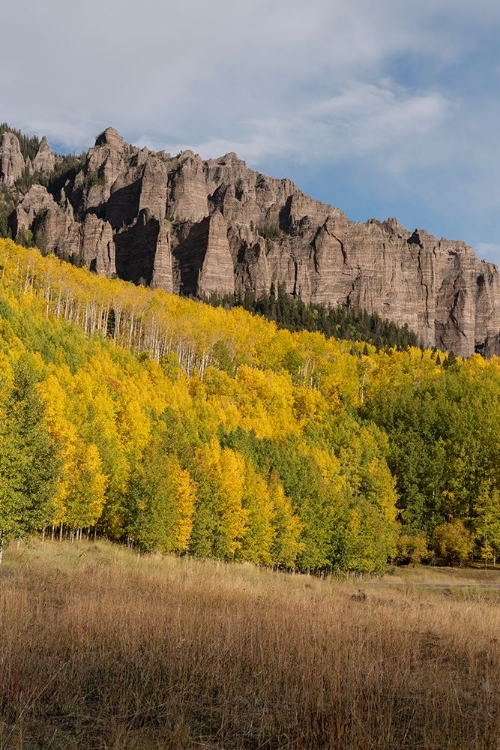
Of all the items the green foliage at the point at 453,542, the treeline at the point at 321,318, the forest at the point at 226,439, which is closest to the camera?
the forest at the point at 226,439

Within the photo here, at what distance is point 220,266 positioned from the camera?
187 metres

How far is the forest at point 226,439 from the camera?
124 feet

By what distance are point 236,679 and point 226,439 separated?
175 feet

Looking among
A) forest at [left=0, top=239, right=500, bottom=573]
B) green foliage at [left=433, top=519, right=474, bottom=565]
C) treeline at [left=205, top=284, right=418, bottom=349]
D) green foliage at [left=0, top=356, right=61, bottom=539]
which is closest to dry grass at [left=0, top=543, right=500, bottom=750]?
green foliage at [left=0, top=356, right=61, bottom=539]

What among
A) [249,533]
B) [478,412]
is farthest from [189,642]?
[478,412]

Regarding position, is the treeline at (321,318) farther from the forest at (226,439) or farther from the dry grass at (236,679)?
the dry grass at (236,679)

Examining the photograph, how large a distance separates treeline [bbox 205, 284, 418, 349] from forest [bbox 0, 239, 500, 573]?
158 feet

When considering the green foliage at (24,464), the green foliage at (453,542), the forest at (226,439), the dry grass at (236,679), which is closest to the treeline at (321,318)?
the forest at (226,439)

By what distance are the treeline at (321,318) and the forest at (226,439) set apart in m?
48.3

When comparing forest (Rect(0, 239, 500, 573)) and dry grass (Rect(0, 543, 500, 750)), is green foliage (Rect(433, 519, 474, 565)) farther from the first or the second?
dry grass (Rect(0, 543, 500, 750))

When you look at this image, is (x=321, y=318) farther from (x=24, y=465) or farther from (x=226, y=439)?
(x=24, y=465)

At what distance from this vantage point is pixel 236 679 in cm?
630

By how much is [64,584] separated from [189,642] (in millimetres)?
6406

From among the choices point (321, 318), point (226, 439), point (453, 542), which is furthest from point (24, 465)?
point (321, 318)
